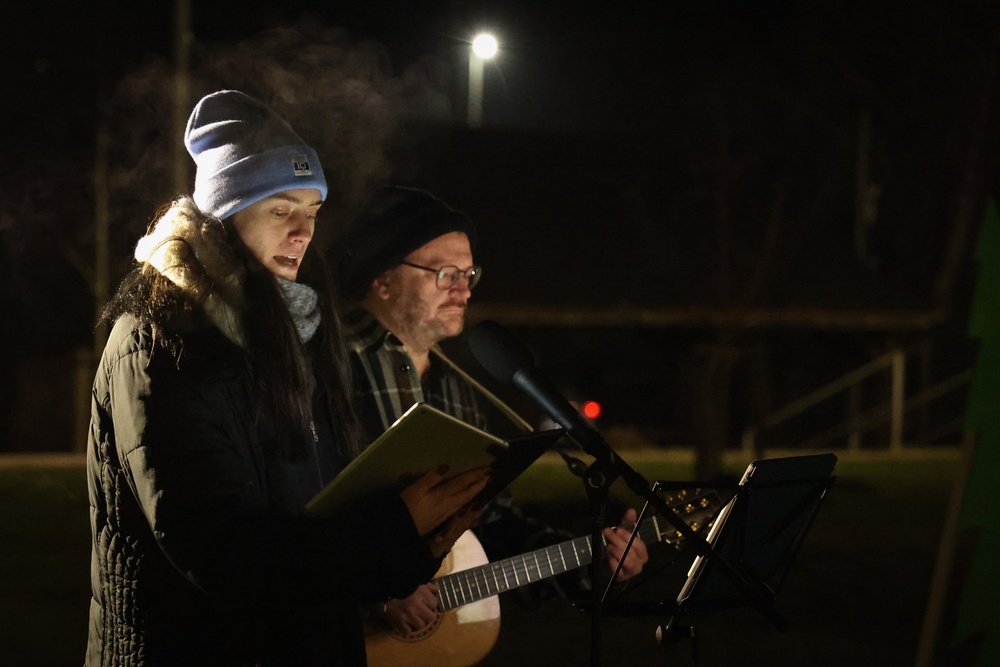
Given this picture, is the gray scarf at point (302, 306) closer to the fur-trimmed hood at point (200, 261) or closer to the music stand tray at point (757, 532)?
the fur-trimmed hood at point (200, 261)

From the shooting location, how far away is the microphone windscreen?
2971 millimetres

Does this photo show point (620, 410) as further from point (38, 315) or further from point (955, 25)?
point (38, 315)

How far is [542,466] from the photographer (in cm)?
1909

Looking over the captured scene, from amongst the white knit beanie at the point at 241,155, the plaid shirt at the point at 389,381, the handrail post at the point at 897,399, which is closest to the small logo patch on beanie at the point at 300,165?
the white knit beanie at the point at 241,155

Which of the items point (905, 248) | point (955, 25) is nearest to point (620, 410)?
point (905, 248)

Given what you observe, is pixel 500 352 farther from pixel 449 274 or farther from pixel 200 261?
pixel 449 274

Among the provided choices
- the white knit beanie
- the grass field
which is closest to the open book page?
the white knit beanie

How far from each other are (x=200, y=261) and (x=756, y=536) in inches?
61.7

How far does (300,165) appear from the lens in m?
2.94

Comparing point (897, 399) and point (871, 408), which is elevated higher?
point (871, 408)

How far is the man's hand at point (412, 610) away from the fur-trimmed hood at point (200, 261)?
→ 161 cm

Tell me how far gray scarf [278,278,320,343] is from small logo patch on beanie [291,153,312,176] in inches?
11.3

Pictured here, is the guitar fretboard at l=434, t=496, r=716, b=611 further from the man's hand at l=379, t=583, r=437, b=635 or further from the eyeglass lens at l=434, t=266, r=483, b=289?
the eyeglass lens at l=434, t=266, r=483, b=289

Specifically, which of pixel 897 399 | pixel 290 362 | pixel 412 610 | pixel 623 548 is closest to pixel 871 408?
pixel 897 399
